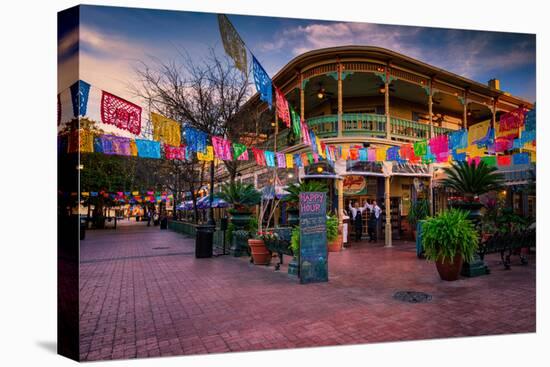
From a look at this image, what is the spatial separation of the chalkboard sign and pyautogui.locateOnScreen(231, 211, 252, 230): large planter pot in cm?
477

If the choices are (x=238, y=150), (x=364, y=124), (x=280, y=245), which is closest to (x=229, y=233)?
(x=238, y=150)

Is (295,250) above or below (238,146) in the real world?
below

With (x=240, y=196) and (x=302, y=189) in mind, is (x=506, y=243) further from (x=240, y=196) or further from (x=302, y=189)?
(x=240, y=196)

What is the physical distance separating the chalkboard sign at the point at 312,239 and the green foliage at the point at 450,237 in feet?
7.58

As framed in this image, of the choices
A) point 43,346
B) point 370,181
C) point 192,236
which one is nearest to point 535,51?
point 43,346

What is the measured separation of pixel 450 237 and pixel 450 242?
0.12 metres

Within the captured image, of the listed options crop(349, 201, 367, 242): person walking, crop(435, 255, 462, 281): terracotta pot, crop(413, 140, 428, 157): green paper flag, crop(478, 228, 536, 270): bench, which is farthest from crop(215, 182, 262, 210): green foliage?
crop(478, 228, 536, 270): bench

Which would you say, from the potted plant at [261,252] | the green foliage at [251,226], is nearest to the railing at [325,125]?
the green foliage at [251,226]

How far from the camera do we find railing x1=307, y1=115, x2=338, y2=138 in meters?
15.8

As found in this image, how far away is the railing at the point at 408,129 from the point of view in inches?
658

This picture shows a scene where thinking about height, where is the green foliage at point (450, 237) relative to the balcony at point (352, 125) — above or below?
below

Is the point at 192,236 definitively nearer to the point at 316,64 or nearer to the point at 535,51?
the point at 316,64

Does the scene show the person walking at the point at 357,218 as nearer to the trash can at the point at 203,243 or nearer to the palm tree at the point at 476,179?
the trash can at the point at 203,243

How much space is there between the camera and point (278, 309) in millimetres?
5660
